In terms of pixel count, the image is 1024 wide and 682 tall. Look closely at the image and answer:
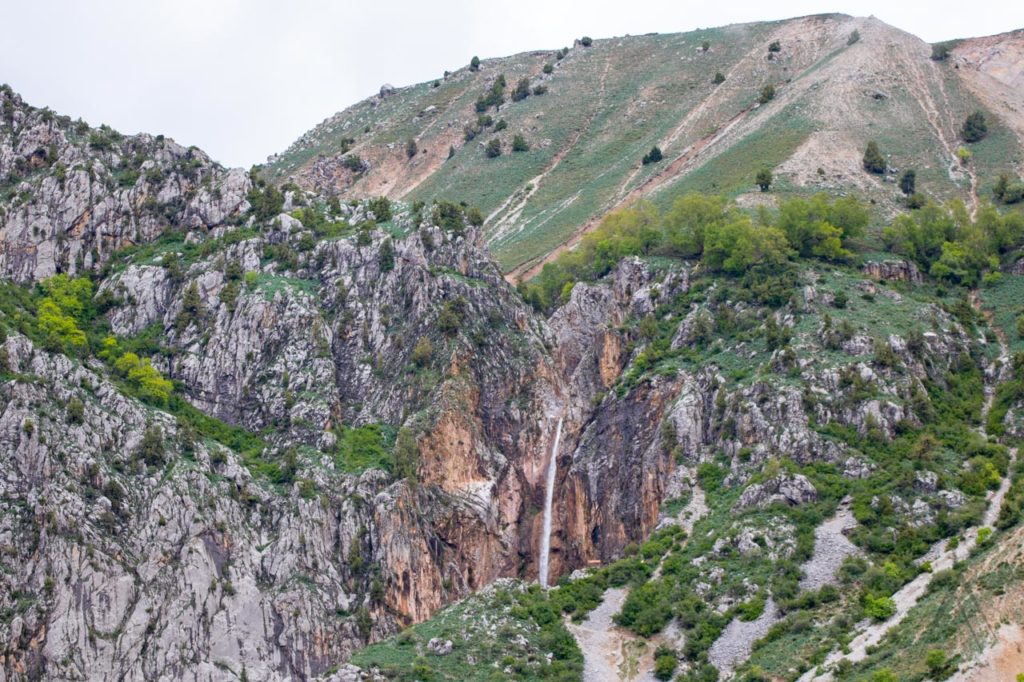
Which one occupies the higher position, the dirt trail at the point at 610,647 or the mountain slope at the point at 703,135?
the mountain slope at the point at 703,135

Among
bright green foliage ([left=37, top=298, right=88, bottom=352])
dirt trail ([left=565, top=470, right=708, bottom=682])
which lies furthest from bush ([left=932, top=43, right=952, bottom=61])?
bright green foliage ([left=37, top=298, right=88, bottom=352])

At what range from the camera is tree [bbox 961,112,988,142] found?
15325 cm

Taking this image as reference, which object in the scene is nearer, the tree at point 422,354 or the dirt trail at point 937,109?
the tree at point 422,354

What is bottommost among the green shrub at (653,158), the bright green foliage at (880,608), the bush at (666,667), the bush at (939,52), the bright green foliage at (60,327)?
the bush at (666,667)

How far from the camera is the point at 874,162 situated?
144 metres

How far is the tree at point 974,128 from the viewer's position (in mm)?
153250

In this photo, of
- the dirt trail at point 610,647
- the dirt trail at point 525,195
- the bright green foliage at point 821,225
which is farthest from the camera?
the dirt trail at point 525,195

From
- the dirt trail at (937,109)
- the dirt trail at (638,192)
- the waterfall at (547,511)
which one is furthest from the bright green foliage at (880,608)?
the dirt trail at (937,109)

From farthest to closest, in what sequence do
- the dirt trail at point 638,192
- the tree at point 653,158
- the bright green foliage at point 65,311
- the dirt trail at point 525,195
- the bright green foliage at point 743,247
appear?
the tree at point 653,158 < the dirt trail at point 525,195 < the dirt trail at point 638,192 < the bright green foliage at point 743,247 < the bright green foliage at point 65,311

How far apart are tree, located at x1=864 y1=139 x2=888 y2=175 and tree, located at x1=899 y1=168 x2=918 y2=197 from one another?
2371 millimetres

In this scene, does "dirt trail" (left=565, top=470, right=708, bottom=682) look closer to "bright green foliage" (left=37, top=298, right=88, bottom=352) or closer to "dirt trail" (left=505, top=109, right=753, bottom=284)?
"bright green foliage" (left=37, top=298, right=88, bottom=352)

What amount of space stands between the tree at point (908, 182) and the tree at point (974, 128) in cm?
1380

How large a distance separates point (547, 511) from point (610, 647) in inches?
795

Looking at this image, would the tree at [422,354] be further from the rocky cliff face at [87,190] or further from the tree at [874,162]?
the tree at [874,162]
